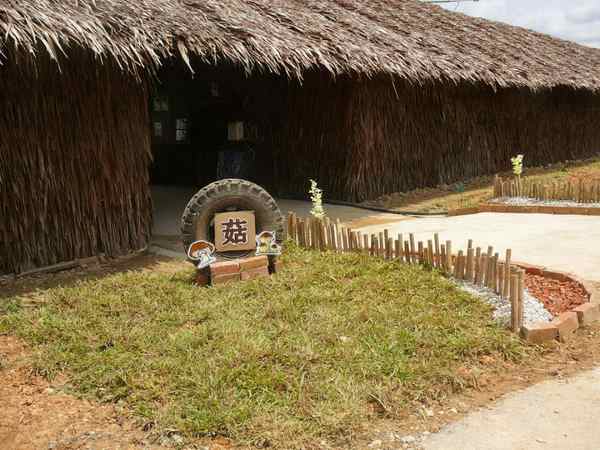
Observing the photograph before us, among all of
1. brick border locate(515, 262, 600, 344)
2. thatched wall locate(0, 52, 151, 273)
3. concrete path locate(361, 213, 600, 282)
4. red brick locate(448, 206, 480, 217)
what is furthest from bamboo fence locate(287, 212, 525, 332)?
red brick locate(448, 206, 480, 217)

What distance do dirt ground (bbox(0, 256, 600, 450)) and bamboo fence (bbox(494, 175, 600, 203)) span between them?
5.84 m

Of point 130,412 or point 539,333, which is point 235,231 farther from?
point 539,333

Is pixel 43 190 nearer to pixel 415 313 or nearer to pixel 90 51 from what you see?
pixel 90 51

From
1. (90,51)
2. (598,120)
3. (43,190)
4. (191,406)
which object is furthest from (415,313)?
(598,120)

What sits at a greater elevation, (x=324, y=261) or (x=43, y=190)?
(x=43, y=190)

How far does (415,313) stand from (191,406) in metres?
1.95

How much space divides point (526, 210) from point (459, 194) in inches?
102

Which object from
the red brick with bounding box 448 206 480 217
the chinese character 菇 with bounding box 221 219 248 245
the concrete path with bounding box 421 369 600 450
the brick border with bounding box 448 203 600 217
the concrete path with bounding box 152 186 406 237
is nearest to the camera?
the concrete path with bounding box 421 369 600 450

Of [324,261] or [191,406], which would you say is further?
[324,261]

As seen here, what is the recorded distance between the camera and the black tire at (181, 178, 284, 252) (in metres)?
5.47

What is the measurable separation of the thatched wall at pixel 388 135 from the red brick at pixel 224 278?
213 inches

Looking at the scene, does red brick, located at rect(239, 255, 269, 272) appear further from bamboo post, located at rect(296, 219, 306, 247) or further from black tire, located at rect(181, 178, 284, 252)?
bamboo post, located at rect(296, 219, 306, 247)

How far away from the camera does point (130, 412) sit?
125 inches

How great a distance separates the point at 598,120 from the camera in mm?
18469
